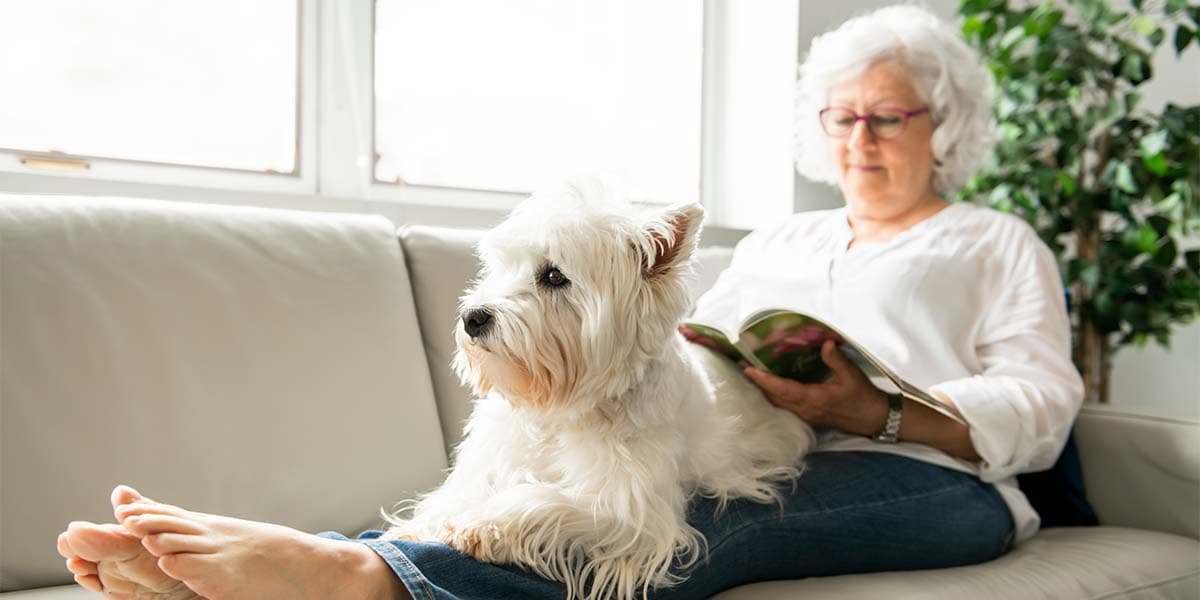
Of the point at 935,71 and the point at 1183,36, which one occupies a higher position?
the point at 1183,36

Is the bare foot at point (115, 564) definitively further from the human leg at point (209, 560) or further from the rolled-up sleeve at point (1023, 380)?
the rolled-up sleeve at point (1023, 380)

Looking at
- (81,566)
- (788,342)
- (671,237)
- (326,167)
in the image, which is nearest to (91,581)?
(81,566)

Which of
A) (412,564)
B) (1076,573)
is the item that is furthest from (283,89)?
(1076,573)

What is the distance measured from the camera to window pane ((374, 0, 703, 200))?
2.33 m

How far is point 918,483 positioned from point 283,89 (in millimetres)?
1598

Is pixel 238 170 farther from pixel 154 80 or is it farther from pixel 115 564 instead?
pixel 115 564

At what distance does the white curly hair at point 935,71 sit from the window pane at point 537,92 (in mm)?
605

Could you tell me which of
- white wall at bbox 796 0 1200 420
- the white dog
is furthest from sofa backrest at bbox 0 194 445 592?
white wall at bbox 796 0 1200 420

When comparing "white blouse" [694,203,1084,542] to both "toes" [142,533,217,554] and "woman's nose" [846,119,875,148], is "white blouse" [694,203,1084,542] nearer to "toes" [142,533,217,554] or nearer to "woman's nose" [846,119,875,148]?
"woman's nose" [846,119,875,148]

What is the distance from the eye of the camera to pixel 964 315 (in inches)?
68.7

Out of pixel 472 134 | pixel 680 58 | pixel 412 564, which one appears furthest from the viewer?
pixel 680 58

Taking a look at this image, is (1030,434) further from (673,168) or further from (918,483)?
(673,168)

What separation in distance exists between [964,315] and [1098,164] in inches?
45.4

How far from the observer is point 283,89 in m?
2.15
